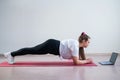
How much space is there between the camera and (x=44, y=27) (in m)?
7.05

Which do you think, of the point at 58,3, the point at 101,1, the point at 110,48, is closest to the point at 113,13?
the point at 101,1

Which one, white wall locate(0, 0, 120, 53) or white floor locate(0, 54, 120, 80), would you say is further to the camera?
white wall locate(0, 0, 120, 53)

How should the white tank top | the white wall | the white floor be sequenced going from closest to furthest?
the white floor < the white tank top < the white wall

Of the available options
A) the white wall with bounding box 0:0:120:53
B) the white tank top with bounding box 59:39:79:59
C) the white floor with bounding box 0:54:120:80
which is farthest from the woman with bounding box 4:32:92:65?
the white wall with bounding box 0:0:120:53

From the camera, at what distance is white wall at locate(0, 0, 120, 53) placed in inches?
277

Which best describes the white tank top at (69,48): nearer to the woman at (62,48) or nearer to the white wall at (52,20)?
the woman at (62,48)

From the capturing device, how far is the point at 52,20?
7051 mm

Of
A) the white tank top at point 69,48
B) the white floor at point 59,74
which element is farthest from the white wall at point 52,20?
the white floor at point 59,74

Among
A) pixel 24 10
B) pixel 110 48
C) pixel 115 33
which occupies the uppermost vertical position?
pixel 24 10

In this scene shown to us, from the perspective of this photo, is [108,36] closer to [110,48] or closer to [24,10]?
[110,48]

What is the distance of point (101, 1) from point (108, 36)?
1.02 metres

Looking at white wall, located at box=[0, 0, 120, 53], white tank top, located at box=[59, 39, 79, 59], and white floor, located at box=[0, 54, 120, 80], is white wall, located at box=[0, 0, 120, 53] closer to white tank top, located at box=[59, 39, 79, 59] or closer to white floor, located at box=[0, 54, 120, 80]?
white tank top, located at box=[59, 39, 79, 59]

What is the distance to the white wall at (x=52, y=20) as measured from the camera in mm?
7023

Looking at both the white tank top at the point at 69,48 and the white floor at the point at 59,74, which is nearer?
the white floor at the point at 59,74
